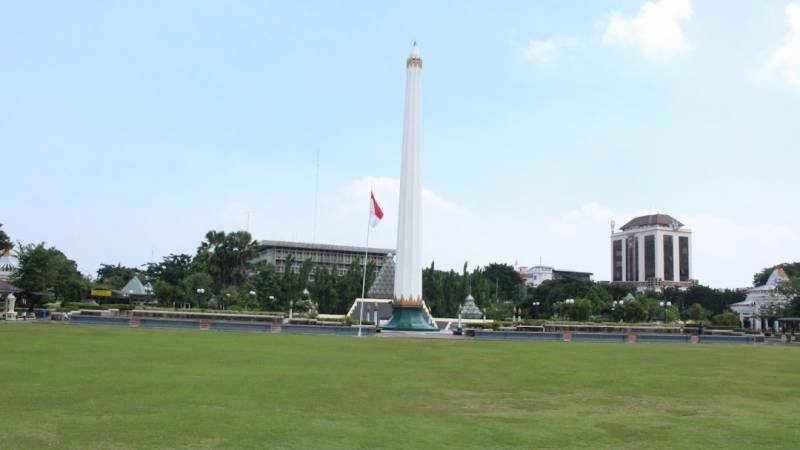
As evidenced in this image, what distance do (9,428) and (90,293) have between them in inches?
2824

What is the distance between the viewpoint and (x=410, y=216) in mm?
53875

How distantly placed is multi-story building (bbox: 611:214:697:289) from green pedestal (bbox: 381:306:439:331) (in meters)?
114

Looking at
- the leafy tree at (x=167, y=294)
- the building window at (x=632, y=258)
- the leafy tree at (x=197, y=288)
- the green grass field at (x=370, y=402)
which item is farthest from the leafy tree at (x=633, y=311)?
the building window at (x=632, y=258)

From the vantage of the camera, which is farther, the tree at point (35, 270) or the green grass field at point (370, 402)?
the tree at point (35, 270)

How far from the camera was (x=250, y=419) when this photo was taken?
34.7ft

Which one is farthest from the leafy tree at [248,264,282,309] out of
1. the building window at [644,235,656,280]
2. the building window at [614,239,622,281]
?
the building window at [614,239,622,281]

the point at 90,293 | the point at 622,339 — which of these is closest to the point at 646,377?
the point at 622,339

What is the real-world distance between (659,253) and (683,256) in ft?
25.2

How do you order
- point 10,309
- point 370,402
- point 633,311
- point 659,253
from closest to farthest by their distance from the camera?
point 370,402 → point 10,309 → point 633,311 → point 659,253

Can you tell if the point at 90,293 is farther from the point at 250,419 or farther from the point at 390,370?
the point at 250,419

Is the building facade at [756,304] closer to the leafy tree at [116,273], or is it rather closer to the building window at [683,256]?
the building window at [683,256]

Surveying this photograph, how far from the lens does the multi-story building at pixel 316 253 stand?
138875 mm

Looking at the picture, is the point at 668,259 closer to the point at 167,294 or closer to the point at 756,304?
the point at 756,304

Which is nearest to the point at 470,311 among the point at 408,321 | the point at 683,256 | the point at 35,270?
the point at 408,321
